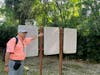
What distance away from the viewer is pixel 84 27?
1611 centimetres

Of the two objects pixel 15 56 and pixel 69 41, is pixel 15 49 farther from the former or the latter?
pixel 69 41

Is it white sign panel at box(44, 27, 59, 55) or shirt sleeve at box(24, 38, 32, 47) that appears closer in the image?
shirt sleeve at box(24, 38, 32, 47)

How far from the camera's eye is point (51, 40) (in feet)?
25.6

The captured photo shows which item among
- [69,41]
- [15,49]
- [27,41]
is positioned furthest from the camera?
[69,41]

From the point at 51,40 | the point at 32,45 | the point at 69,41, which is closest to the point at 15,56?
the point at 32,45

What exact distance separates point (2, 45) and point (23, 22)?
2111 millimetres

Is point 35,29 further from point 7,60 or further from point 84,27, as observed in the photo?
point 84,27

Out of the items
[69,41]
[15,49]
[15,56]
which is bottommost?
[15,56]

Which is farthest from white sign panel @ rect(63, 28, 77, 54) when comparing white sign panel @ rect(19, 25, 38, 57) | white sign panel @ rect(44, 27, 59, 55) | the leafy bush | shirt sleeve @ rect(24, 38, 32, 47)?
the leafy bush

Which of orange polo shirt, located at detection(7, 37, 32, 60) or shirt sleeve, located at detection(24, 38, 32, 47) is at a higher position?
shirt sleeve, located at detection(24, 38, 32, 47)

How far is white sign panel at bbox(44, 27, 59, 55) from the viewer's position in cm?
768

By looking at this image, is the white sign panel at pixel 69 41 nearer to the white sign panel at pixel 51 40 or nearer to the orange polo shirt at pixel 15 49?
the white sign panel at pixel 51 40

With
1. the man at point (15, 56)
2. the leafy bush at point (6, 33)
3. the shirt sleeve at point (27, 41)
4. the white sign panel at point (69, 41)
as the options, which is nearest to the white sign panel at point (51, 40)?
the white sign panel at point (69, 41)

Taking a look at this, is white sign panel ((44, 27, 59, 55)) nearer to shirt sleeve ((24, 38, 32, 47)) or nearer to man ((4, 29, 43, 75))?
shirt sleeve ((24, 38, 32, 47))
